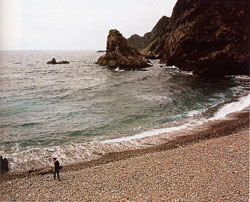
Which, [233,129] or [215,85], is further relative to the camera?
[215,85]

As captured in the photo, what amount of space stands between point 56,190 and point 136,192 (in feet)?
16.4

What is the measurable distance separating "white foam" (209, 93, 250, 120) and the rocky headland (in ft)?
79.4

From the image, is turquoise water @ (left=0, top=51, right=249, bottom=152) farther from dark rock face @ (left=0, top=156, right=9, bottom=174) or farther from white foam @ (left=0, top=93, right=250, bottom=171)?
dark rock face @ (left=0, top=156, right=9, bottom=174)

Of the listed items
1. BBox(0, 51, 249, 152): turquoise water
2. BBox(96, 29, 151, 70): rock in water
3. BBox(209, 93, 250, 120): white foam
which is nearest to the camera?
BBox(0, 51, 249, 152): turquoise water

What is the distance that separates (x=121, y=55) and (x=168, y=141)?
6860cm

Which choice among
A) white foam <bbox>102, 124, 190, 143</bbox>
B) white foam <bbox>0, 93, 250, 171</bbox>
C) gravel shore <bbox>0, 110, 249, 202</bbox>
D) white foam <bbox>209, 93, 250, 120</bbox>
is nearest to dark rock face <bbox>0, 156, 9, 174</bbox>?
white foam <bbox>0, 93, 250, 171</bbox>

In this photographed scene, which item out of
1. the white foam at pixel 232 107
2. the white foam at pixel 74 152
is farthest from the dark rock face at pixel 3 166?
the white foam at pixel 232 107

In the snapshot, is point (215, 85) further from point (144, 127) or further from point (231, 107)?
point (144, 127)

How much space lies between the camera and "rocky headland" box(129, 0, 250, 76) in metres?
50.7

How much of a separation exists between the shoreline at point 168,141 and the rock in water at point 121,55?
58391 mm

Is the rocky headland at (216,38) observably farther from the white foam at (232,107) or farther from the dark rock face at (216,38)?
the white foam at (232,107)

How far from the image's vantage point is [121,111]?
27547 millimetres

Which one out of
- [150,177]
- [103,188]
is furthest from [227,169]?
[103,188]

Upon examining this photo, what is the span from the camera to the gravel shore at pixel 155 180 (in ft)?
34.7
